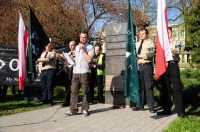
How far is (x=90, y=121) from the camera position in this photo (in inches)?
275

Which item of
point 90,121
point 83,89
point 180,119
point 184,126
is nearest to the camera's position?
point 184,126

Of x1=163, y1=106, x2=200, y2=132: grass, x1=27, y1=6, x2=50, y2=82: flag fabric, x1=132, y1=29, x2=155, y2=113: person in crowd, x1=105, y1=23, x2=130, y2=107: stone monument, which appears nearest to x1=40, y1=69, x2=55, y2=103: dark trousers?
x1=27, y1=6, x2=50, y2=82: flag fabric

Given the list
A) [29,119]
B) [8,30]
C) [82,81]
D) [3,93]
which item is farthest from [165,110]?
[8,30]

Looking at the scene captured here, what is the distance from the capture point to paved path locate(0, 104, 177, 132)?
619 centimetres

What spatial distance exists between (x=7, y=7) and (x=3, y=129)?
15510mm

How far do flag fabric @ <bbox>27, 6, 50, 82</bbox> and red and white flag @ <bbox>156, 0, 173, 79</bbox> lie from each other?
11.6 ft

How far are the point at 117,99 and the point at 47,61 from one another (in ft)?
8.20

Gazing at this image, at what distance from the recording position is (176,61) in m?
7.10

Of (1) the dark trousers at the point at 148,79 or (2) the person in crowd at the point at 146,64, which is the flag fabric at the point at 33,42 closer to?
(2) the person in crowd at the point at 146,64

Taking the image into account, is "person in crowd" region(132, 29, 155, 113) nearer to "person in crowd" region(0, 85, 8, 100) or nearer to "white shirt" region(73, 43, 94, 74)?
"white shirt" region(73, 43, 94, 74)

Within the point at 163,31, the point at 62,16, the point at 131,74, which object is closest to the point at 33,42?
the point at 131,74

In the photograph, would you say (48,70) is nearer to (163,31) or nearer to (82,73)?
(82,73)

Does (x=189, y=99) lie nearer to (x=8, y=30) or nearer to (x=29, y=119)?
(x=29, y=119)

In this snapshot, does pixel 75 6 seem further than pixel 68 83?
Yes
